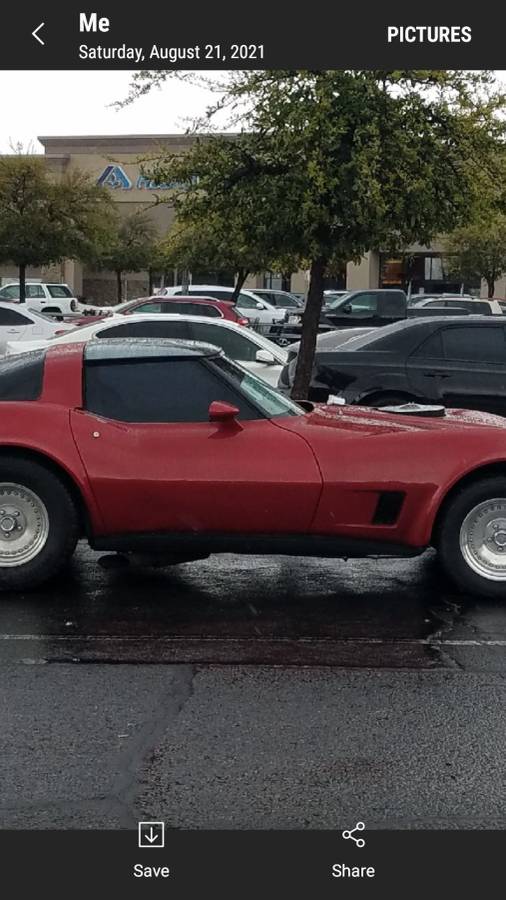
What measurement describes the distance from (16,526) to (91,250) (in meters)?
30.0

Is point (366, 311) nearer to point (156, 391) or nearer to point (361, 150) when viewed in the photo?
point (361, 150)

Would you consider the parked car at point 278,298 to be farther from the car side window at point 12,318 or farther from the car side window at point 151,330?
the car side window at point 151,330

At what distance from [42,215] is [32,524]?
96.0 feet

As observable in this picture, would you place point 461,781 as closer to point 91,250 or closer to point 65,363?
point 65,363

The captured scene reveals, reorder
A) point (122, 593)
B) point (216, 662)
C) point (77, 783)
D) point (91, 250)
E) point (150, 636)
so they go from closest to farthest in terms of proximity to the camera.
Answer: point (77, 783)
point (216, 662)
point (150, 636)
point (122, 593)
point (91, 250)

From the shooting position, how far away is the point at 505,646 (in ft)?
19.5

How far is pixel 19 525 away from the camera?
22.1 feet

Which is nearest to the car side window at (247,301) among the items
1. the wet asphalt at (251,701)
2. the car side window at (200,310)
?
the car side window at (200,310)

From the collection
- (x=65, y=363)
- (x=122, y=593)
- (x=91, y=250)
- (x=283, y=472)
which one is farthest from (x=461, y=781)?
(x=91, y=250)

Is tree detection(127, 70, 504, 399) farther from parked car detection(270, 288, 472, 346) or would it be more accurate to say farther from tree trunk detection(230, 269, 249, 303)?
tree trunk detection(230, 269, 249, 303)

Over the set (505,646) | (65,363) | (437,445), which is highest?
(65,363)

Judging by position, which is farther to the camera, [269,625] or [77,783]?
[269,625]

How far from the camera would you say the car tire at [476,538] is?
671 centimetres

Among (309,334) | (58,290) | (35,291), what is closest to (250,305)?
(35,291)
